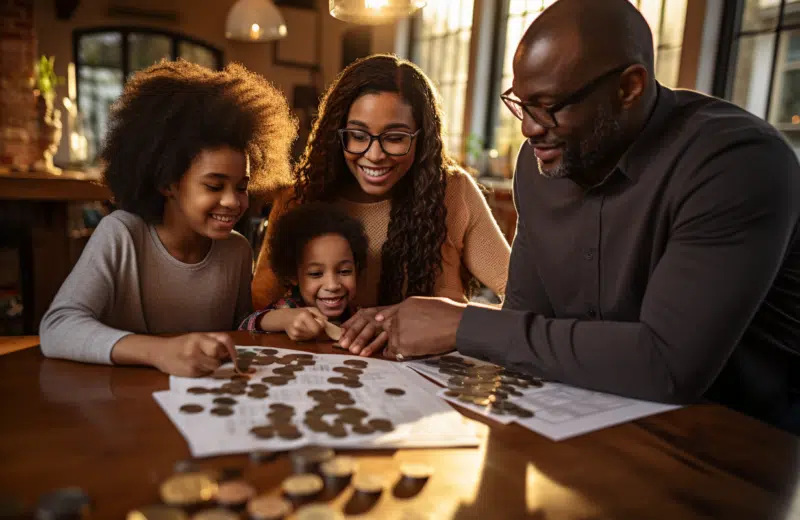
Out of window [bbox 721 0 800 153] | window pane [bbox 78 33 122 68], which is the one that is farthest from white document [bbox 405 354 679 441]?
window pane [bbox 78 33 122 68]

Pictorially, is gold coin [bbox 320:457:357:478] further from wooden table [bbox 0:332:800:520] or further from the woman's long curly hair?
the woman's long curly hair

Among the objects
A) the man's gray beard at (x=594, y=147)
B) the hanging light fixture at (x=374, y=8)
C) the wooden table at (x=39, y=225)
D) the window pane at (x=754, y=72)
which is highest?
the window pane at (x=754, y=72)

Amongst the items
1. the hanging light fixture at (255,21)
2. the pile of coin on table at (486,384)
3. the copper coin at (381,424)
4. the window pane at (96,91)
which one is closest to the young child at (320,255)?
the pile of coin on table at (486,384)

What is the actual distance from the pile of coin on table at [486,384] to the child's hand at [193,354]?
17.6 inches

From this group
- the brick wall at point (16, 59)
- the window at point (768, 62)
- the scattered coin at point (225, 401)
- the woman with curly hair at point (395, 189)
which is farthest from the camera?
the brick wall at point (16, 59)

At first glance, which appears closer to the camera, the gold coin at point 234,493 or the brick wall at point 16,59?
the gold coin at point 234,493

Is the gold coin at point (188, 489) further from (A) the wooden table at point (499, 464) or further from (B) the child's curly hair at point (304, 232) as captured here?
(B) the child's curly hair at point (304, 232)

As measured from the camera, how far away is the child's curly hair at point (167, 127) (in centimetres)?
170

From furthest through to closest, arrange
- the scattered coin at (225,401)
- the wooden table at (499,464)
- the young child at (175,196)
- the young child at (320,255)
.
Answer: the young child at (320,255) → the young child at (175,196) → the scattered coin at (225,401) → the wooden table at (499,464)

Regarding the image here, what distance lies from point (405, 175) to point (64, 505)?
170 centimetres

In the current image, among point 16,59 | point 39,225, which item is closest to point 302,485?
point 39,225

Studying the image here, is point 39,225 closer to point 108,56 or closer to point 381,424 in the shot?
point 381,424

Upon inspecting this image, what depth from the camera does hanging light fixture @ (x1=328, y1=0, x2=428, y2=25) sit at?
2.28 m

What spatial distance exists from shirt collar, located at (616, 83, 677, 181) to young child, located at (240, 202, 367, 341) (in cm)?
93
